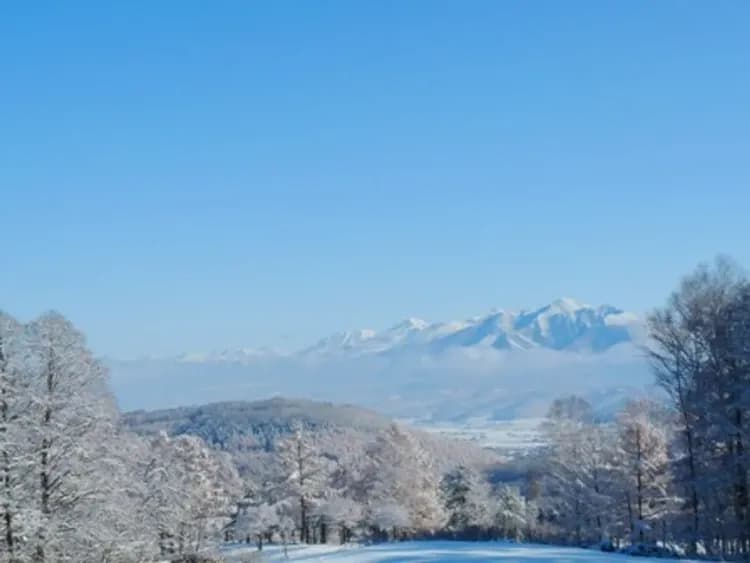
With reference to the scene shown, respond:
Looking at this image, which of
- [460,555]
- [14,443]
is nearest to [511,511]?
[460,555]

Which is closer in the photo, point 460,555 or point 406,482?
point 460,555

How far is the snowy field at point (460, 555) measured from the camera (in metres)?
26.7

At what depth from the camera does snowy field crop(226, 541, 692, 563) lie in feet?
87.5

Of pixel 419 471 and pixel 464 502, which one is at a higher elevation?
pixel 419 471

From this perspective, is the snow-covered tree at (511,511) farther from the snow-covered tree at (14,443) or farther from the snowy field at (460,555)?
the snow-covered tree at (14,443)

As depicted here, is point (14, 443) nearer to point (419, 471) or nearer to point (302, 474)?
point (419, 471)

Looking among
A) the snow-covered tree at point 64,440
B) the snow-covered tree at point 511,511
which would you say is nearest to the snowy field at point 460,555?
the snow-covered tree at point 64,440

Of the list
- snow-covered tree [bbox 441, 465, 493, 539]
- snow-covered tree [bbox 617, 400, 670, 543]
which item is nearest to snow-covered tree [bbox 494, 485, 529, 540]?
snow-covered tree [bbox 441, 465, 493, 539]

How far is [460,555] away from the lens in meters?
29.2

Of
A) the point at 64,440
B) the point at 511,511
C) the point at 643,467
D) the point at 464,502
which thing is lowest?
the point at 511,511

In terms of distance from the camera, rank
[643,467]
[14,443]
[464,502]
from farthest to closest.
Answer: [464,502], [643,467], [14,443]

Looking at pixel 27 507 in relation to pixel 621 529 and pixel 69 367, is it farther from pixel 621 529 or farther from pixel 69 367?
pixel 621 529

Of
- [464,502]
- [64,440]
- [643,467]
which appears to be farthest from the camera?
[464,502]

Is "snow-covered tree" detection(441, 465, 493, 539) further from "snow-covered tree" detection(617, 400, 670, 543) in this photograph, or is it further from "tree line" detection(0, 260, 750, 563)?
"snow-covered tree" detection(617, 400, 670, 543)
